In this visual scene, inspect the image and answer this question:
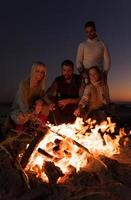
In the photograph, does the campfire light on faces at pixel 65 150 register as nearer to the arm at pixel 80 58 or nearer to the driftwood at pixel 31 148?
the driftwood at pixel 31 148

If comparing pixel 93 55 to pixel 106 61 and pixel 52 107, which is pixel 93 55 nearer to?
pixel 106 61

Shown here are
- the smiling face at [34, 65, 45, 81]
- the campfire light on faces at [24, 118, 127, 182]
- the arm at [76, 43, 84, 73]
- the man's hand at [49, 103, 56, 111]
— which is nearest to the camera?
the campfire light on faces at [24, 118, 127, 182]

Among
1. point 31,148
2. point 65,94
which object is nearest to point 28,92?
point 65,94

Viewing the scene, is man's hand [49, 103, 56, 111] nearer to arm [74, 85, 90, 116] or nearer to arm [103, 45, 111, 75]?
arm [74, 85, 90, 116]

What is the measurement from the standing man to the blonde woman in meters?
1.26

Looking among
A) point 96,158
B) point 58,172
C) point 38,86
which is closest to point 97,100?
point 38,86

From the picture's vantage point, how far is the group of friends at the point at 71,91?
8047mm

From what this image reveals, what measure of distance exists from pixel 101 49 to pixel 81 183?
13.7 ft

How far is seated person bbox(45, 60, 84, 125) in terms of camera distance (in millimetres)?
8539

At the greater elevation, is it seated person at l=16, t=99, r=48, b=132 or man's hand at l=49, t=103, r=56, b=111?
man's hand at l=49, t=103, r=56, b=111

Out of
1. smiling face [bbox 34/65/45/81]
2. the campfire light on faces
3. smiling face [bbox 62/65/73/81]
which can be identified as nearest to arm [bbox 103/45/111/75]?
smiling face [bbox 62/65/73/81]

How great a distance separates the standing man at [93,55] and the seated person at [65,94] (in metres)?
0.40

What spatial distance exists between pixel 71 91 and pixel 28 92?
1.13 meters

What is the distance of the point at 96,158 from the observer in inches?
245
